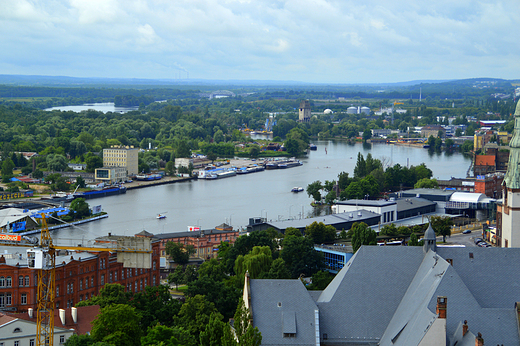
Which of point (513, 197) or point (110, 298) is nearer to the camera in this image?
point (110, 298)

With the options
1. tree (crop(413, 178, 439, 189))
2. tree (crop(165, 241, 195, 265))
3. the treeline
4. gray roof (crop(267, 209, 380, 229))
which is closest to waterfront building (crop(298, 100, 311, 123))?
the treeline

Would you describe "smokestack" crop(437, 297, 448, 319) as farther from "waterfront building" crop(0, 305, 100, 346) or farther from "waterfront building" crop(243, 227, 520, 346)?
"waterfront building" crop(0, 305, 100, 346)

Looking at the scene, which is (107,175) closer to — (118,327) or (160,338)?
(118,327)

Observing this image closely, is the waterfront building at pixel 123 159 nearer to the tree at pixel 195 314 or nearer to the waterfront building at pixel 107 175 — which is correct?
the waterfront building at pixel 107 175

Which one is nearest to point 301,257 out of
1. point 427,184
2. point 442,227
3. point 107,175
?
point 442,227

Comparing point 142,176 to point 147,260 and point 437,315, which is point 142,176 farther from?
point 437,315

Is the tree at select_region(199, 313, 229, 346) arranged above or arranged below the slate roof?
below

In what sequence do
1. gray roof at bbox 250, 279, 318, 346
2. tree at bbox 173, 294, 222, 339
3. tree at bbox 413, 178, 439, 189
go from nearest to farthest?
gray roof at bbox 250, 279, 318, 346 → tree at bbox 173, 294, 222, 339 → tree at bbox 413, 178, 439, 189
